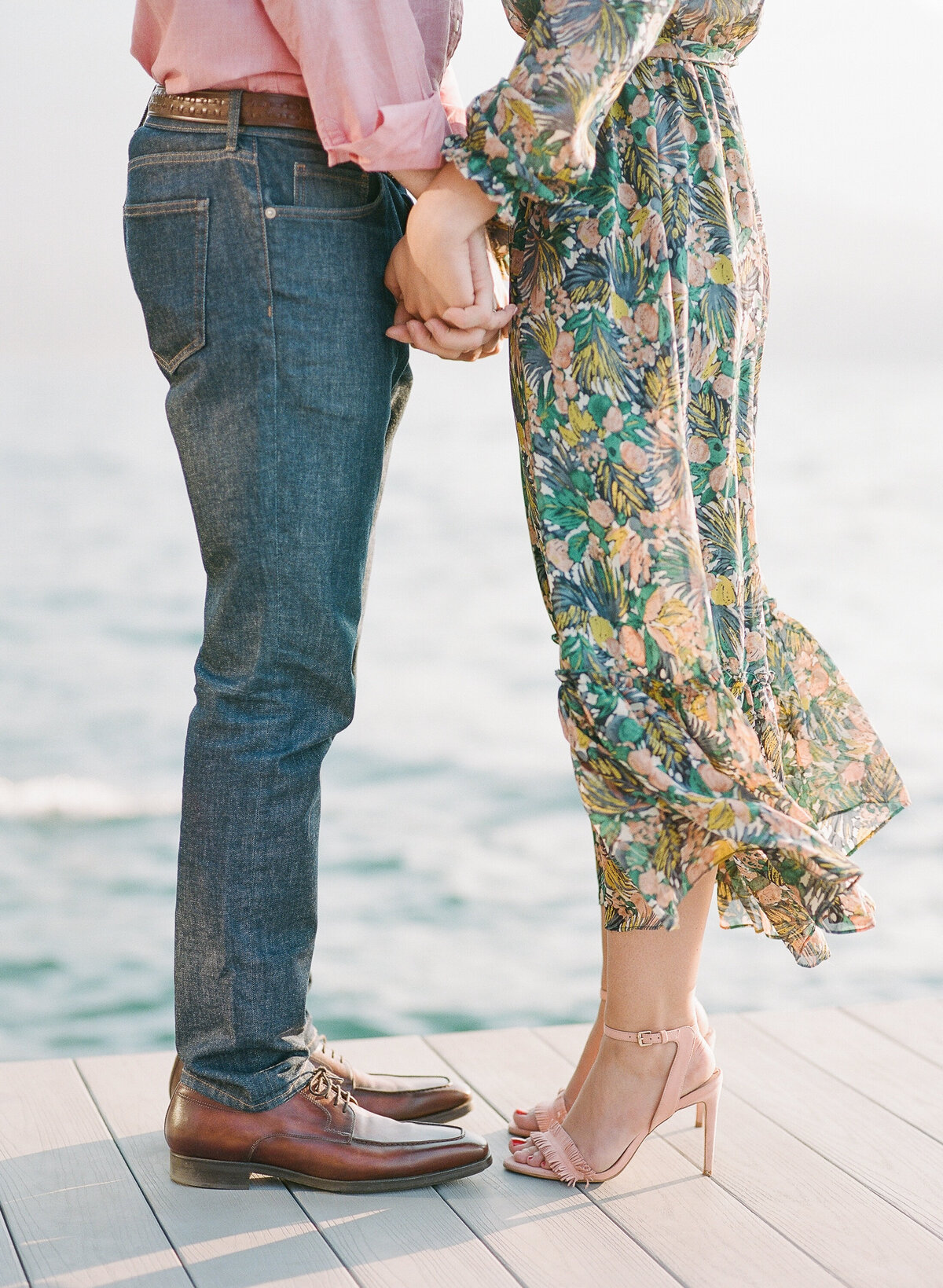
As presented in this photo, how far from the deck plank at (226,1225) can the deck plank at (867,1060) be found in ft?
2.56

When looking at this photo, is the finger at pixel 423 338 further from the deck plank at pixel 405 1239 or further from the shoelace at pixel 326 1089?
the deck plank at pixel 405 1239

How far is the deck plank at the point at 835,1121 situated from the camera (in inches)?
57.9

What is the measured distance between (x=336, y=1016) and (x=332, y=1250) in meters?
2.06

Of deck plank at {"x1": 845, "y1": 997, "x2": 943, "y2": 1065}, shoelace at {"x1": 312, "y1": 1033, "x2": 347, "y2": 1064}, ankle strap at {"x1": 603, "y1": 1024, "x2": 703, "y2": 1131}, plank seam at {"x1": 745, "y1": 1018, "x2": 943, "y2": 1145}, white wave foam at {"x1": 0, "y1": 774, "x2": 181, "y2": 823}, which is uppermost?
ankle strap at {"x1": 603, "y1": 1024, "x2": 703, "y2": 1131}

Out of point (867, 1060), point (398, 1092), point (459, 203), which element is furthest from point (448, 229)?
point (867, 1060)

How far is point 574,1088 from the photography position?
1.54 m

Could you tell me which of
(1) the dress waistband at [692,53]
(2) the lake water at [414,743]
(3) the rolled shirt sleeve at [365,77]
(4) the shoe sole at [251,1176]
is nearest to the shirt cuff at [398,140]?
(3) the rolled shirt sleeve at [365,77]

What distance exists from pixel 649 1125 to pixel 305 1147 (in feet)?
1.23

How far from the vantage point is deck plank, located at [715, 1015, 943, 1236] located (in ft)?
4.82

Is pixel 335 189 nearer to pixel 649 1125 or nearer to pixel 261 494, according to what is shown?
pixel 261 494

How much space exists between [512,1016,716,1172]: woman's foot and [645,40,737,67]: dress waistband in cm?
105

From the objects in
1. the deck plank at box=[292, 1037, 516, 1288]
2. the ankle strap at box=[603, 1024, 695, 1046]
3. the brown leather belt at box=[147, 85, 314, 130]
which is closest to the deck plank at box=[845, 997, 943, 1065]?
the ankle strap at box=[603, 1024, 695, 1046]

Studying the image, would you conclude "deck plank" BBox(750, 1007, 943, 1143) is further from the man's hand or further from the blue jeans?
the man's hand

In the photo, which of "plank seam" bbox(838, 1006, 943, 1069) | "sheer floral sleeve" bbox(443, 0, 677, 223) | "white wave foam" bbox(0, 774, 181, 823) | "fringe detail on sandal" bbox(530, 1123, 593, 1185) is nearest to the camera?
"sheer floral sleeve" bbox(443, 0, 677, 223)
